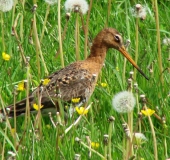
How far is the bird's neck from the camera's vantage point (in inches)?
285

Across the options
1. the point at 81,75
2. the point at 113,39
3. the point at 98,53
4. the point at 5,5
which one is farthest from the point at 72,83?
the point at 5,5

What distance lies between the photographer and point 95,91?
695cm

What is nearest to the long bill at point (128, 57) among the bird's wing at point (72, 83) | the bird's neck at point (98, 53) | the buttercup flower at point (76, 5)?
the bird's neck at point (98, 53)

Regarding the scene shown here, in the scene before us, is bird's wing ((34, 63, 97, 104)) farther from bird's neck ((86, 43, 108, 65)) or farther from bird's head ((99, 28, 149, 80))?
bird's head ((99, 28, 149, 80))

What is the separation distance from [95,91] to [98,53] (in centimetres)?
48

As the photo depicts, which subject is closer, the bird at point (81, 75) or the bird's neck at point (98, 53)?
the bird at point (81, 75)

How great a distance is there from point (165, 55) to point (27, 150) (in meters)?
2.72

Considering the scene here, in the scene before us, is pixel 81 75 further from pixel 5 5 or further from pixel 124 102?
pixel 124 102

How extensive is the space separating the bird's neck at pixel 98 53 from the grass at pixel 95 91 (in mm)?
102

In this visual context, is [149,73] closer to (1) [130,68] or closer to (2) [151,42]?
(1) [130,68]

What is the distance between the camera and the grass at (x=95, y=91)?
538 centimetres

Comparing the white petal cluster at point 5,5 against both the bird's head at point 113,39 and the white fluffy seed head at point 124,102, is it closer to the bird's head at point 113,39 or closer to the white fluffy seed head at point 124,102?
the bird's head at point 113,39

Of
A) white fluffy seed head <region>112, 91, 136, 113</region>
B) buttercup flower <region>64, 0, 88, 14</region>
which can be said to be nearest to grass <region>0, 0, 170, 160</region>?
white fluffy seed head <region>112, 91, 136, 113</region>

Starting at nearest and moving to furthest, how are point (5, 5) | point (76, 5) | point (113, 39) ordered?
point (5, 5) → point (76, 5) → point (113, 39)
